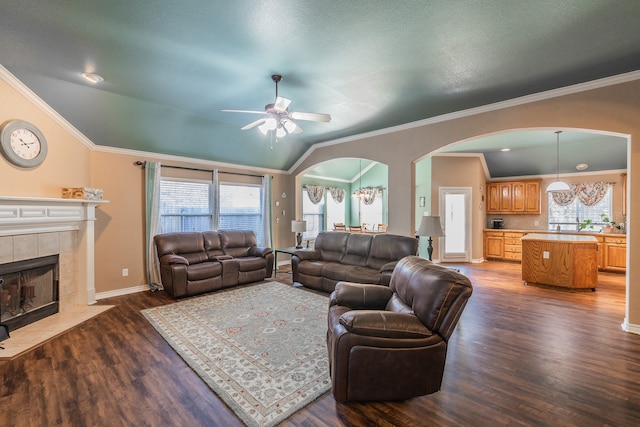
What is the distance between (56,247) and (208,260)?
218 centimetres

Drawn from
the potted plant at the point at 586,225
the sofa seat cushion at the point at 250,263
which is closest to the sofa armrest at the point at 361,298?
the sofa seat cushion at the point at 250,263

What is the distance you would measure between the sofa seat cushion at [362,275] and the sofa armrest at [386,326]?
2149 mm

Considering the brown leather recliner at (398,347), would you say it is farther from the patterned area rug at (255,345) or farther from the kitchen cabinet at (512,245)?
the kitchen cabinet at (512,245)

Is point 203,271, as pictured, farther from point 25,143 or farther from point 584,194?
point 584,194

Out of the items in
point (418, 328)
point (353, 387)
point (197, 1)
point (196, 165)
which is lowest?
point (353, 387)

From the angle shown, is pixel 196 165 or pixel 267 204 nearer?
pixel 196 165

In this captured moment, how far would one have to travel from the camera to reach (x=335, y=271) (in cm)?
475

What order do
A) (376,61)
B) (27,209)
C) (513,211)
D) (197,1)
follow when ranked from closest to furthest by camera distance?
(197,1) < (376,61) < (27,209) < (513,211)

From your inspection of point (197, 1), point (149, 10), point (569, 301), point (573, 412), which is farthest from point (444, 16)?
point (569, 301)

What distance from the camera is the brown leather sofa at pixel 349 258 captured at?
14.8ft

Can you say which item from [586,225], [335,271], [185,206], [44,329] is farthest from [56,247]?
[586,225]

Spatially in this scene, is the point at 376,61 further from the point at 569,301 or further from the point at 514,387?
the point at 569,301

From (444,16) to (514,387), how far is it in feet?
10.0

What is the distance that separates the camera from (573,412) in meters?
1.98
